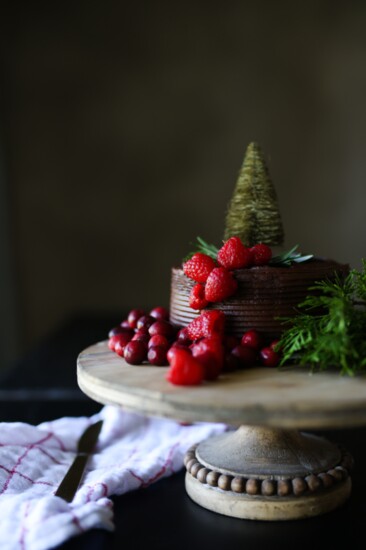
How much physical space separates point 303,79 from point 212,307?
309cm

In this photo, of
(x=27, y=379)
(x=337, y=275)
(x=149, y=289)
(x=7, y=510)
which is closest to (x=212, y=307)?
(x=337, y=275)

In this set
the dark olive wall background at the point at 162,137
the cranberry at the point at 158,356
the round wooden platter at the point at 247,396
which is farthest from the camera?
the dark olive wall background at the point at 162,137

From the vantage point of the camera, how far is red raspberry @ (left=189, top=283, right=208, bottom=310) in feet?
3.50

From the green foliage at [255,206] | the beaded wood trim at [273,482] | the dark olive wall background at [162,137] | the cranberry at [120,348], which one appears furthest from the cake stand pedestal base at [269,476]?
the dark olive wall background at [162,137]

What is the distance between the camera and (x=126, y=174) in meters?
3.87

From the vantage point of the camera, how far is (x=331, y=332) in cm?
96

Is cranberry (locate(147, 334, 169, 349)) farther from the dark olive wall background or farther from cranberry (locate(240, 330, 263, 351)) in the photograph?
the dark olive wall background

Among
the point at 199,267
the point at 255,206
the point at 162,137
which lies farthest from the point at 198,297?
the point at 162,137

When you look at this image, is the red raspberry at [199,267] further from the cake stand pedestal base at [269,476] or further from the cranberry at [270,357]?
the cake stand pedestal base at [269,476]

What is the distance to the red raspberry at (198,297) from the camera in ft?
3.50

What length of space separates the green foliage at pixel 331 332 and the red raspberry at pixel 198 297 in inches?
5.4

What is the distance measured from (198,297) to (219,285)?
0.06 meters

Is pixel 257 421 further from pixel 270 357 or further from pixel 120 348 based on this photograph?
pixel 120 348

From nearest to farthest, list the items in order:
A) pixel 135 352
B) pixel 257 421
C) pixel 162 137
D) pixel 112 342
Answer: pixel 257 421 < pixel 135 352 < pixel 112 342 < pixel 162 137
